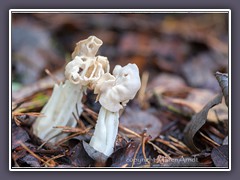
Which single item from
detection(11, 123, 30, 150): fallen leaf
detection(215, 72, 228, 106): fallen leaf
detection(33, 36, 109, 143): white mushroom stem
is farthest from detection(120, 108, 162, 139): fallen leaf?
detection(11, 123, 30, 150): fallen leaf

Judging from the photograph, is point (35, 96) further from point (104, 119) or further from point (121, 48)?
point (121, 48)

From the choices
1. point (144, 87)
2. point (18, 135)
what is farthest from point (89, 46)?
point (144, 87)

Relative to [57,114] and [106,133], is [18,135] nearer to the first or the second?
[57,114]

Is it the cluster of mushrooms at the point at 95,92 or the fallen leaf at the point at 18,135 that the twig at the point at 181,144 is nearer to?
the cluster of mushrooms at the point at 95,92

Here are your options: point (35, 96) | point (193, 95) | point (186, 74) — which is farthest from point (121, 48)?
point (35, 96)

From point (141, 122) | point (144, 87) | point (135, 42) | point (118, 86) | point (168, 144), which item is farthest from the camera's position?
point (135, 42)

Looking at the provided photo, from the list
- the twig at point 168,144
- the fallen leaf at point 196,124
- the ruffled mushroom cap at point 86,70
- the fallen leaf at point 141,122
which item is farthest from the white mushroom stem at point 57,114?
the fallen leaf at point 196,124
